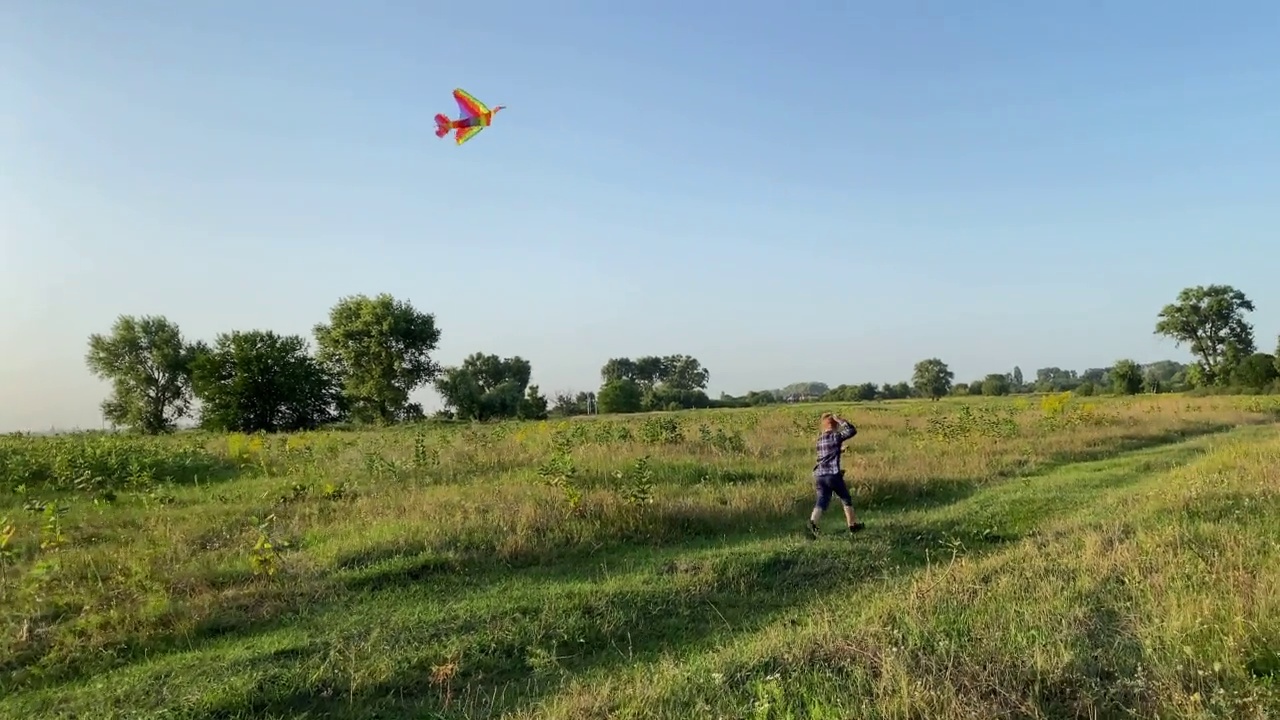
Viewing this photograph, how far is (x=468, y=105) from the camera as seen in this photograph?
40.7 feet

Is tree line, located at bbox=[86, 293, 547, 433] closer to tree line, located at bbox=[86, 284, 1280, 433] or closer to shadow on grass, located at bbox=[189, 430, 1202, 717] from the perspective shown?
tree line, located at bbox=[86, 284, 1280, 433]

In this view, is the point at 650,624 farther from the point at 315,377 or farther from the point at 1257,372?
the point at 1257,372

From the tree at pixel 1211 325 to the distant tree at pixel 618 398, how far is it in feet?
184

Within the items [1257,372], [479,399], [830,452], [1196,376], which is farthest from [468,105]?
[1196,376]

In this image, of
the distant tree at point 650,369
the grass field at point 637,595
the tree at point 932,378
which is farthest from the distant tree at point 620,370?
the grass field at point 637,595

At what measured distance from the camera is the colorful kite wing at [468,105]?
12.2 meters

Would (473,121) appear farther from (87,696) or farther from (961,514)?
(961,514)

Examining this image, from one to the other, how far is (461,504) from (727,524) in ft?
13.8

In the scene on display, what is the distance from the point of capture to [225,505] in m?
12.1

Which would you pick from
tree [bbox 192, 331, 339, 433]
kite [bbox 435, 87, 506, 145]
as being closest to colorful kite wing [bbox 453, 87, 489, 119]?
kite [bbox 435, 87, 506, 145]

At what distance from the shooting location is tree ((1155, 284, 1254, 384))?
69500 millimetres

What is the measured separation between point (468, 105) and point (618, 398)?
55.6m

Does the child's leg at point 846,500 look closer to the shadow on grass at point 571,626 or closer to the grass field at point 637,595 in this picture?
the grass field at point 637,595

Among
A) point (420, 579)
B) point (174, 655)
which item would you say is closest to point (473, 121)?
point (420, 579)
